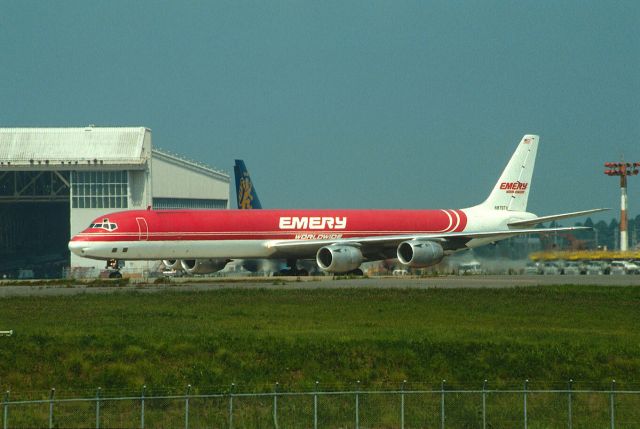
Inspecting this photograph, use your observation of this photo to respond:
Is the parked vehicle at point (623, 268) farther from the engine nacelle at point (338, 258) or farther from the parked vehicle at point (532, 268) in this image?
the engine nacelle at point (338, 258)

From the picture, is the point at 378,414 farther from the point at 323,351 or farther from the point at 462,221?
the point at 462,221

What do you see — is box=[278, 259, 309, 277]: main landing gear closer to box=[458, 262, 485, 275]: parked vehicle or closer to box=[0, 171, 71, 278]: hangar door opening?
box=[458, 262, 485, 275]: parked vehicle

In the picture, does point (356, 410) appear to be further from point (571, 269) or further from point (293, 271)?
point (571, 269)

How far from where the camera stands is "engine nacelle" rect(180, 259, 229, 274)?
2549 inches

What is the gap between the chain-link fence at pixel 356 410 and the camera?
20.2 m

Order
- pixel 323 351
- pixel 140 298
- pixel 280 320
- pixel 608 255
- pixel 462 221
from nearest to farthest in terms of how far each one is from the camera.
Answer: pixel 323 351 → pixel 280 320 → pixel 140 298 → pixel 462 221 → pixel 608 255

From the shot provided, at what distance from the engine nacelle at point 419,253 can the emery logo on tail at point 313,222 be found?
4.95m

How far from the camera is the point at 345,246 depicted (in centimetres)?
6181

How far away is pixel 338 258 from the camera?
60.5m

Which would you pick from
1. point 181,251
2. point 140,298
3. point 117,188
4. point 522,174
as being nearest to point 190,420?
point 140,298

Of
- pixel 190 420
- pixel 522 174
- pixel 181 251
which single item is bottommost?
pixel 190 420

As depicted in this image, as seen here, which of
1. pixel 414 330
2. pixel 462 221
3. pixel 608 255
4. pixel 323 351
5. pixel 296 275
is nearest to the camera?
pixel 323 351

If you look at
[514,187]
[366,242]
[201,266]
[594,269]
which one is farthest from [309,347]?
[514,187]

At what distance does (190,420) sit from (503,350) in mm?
10178
